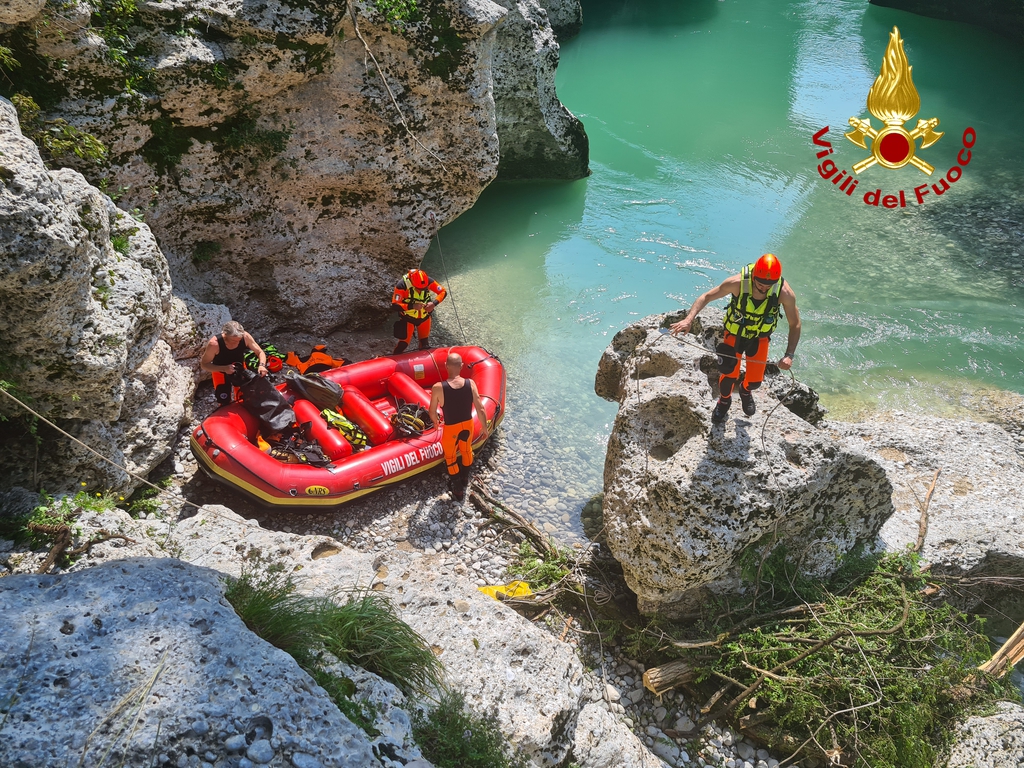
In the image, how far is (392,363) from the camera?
7.90m

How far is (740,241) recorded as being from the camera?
41.4 feet

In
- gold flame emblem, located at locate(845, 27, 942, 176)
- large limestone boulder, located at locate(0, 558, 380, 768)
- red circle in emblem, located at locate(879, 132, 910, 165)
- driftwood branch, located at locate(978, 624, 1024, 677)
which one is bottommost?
driftwood branch, located at locate(978, 624, 1024, 677)

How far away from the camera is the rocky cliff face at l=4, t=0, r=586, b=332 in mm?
6402

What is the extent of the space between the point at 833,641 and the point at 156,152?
804 cm

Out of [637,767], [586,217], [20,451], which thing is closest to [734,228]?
[586,217]

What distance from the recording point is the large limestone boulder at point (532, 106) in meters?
12.1

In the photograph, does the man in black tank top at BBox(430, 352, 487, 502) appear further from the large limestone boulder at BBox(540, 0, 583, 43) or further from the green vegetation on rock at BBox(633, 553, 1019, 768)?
the large limestone boulder at BBox(540, 0, 583, 43)

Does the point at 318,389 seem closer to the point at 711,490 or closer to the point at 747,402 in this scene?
the point at 711,490

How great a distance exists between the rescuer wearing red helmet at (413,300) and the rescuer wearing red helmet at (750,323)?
3.85 meters

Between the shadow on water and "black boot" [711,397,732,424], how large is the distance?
22505mm

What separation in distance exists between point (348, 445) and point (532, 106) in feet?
29.6

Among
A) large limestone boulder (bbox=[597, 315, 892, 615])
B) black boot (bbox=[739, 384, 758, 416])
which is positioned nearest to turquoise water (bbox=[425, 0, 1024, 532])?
large limestone boulder (bbox=[597, 315, 892, 615])

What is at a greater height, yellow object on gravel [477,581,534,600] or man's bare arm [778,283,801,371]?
man's bare arm [778,283,801,371]

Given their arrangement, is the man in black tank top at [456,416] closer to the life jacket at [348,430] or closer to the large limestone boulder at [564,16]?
the life jacket at [348,430]
